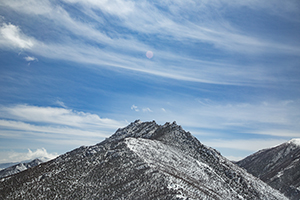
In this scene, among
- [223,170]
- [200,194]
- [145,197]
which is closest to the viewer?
[145,197]

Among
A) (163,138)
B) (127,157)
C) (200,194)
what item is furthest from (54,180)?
(163,138)

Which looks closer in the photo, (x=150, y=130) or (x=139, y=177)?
(x=139, y=177)

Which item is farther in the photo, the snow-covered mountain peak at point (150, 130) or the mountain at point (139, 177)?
the snow-covered mountain peak at point (150, 130)

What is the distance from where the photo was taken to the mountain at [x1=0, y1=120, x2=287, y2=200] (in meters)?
63.0

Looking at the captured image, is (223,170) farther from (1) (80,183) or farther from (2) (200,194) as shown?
(1) (80,183)

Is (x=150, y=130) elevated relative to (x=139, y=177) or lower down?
elevated

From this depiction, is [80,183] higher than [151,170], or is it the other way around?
[151,170]

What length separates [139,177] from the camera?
220 ft

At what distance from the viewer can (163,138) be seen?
113438 mm

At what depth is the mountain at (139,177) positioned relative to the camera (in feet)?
207

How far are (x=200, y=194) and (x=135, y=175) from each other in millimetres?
20071

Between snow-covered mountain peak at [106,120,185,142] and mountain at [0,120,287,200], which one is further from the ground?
snow-covered mountain peak at [106,120,185,142]

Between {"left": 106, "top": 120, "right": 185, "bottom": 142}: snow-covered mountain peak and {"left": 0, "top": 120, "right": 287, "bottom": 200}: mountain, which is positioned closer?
{"left": 0, "top": 120, "right": 287, "bottom": 200}: mountain

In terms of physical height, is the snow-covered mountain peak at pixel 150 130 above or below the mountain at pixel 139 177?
above
